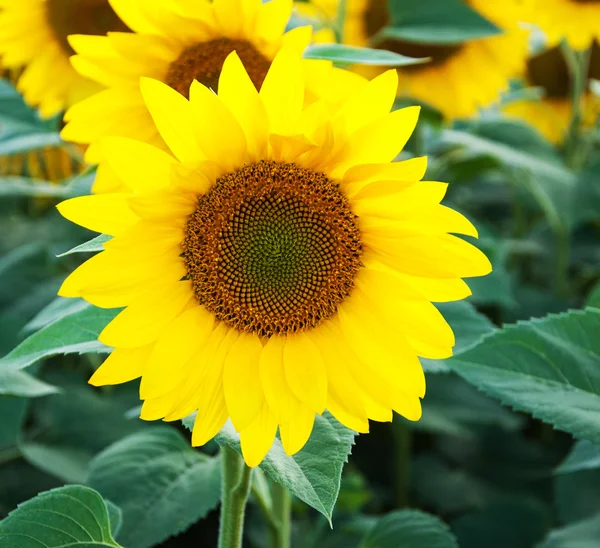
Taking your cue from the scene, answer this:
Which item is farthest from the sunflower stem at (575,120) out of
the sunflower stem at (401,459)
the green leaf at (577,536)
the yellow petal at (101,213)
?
the yellow petal at (101,213)

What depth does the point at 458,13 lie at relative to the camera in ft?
4.19

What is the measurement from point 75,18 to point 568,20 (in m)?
1.00

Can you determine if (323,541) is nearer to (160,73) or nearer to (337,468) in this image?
(337,468)

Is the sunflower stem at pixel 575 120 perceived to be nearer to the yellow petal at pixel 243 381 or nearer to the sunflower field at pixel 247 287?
the sunflower field at pixel 247 287

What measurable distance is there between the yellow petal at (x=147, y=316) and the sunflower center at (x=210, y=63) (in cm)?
25

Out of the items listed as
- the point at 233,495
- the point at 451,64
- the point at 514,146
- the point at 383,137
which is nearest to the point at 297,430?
the point at 233,495

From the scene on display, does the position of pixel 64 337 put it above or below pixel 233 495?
above

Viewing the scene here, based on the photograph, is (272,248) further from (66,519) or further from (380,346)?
(66,519)

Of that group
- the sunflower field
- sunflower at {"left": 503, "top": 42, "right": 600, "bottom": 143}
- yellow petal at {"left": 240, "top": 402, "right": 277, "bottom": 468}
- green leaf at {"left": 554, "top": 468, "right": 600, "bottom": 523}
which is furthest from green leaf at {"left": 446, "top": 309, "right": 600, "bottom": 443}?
sunflower at {"left": 503, "top": 42, "right": 600, "bottom": 143}

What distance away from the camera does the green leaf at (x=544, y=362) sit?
806 millimetres

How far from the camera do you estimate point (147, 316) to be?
701 mm

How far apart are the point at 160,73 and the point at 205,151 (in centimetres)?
25

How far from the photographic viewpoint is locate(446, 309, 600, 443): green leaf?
81 cm

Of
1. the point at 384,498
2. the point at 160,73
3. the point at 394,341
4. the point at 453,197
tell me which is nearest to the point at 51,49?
the point at 160,73
